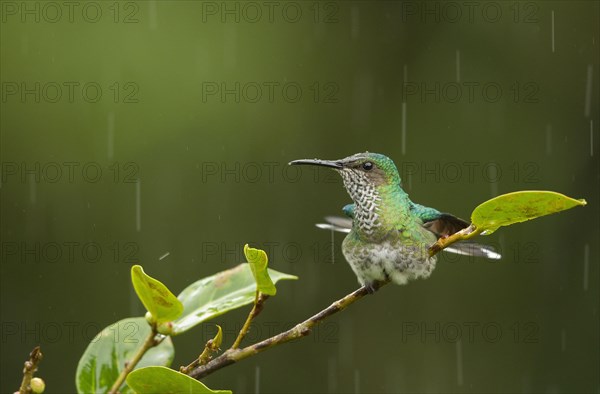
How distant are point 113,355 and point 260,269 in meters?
0.36

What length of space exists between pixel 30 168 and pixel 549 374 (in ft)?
11.9

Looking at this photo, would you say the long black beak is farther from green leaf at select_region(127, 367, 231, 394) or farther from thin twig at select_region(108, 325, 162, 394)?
green leaf at select_region(127, 367, 231, 394)

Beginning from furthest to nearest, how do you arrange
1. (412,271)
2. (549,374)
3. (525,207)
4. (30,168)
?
(549,374)
(30,168)
(412,271)
(525,207)

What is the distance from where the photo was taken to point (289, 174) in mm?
6055

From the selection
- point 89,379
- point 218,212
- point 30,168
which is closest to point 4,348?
point 30,168

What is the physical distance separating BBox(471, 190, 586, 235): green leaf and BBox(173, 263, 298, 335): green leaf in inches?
14.9

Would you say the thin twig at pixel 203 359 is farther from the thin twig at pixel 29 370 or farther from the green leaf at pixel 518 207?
the green leaf at pixel 518 207

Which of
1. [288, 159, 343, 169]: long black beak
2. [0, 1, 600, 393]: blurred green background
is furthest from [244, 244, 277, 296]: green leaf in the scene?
[0, 1, 600, 393]: blurred green background

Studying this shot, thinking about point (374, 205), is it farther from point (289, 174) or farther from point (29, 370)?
point (289, 174)

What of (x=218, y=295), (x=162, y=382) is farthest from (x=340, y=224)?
(x=162, y=382)

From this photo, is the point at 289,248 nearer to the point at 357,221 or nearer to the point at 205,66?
the point at 205,66

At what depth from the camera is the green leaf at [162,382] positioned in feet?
4.27

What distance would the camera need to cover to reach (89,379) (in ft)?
5.39

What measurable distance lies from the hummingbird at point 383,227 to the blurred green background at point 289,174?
3230 mm
